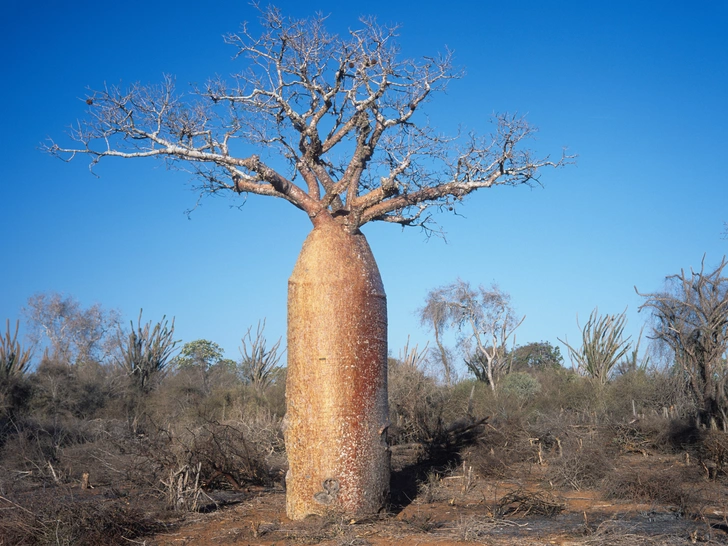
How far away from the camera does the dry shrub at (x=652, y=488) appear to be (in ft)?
18.9

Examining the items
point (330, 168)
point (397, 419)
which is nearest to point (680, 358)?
point (397, 419)

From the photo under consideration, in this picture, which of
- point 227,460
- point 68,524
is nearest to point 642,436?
point 227,460

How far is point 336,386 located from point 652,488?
3106mm

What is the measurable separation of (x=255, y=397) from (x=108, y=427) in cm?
328

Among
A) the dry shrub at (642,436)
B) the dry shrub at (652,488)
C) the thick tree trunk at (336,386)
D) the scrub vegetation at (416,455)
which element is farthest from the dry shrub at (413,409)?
the thick tree trunk at (336,386)

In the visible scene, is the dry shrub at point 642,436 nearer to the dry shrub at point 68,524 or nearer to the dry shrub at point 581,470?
the dry shrub at point 581,470

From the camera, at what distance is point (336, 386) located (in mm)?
5414

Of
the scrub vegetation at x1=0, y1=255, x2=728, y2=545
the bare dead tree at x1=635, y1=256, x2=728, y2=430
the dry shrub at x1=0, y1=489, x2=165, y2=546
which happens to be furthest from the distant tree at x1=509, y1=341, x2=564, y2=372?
the dry shrub at x1=0, y1=489, x2=165, y2=546

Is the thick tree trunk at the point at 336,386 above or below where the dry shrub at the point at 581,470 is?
above

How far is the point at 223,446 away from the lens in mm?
7172

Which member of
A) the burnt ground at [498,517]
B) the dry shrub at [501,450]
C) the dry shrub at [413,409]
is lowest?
the burnt ground at [498,517]

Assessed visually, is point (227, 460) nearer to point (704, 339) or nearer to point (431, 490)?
point (431, 490)

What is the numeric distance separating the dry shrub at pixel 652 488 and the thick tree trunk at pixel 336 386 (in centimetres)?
237

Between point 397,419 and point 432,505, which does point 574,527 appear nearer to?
point 432,505
